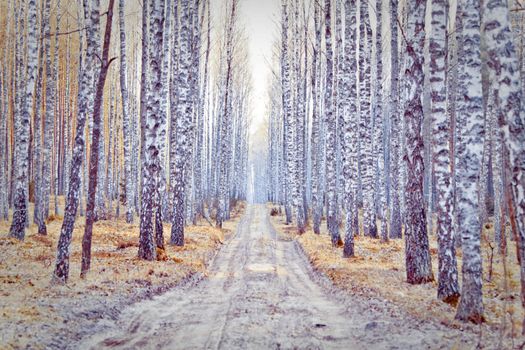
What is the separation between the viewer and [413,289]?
9.93 metres

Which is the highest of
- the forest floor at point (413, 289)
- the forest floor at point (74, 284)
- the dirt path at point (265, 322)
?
the forest floor at point (74, 284)

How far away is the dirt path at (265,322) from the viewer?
260 inches

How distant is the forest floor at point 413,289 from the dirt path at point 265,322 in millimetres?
305

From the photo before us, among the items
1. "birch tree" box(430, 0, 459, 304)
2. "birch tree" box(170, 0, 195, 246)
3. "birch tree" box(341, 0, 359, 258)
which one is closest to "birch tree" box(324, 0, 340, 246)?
"birch tree" box(341, 0, 359, 258)

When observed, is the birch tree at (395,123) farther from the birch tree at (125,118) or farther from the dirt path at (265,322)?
the birch tree at (125,118)

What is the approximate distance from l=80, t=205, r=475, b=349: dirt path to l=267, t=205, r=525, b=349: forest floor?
1.00 ft

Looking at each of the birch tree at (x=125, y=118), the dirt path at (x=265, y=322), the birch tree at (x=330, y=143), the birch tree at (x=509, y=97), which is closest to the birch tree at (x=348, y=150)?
the birch tree at (x=330, y=143)

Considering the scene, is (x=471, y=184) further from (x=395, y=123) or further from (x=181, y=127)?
(x=395, y=123)

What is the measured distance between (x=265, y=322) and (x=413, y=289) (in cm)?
385

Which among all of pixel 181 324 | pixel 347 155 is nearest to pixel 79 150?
pixel 181 324

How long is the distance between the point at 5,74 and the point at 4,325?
80.0ft

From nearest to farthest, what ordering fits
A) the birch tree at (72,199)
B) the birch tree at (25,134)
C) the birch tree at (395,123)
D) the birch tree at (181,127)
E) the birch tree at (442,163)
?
the birch tree at (442,163) → the birch tree at (72,199) → the birch tree at (25,134) → the birch tree at (181,127) → the birch tree at (395,123)

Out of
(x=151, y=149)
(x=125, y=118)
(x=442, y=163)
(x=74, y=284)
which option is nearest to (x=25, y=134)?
(x=151, y=149)

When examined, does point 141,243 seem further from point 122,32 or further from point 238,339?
point 122,32
